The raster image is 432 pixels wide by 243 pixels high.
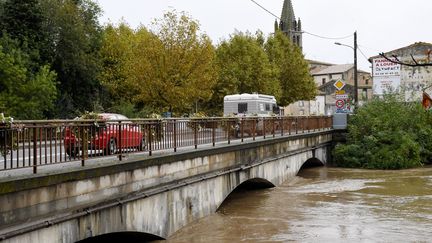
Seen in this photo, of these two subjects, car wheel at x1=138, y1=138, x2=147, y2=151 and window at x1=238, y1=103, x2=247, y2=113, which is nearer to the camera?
car wheel at x1=138, y1=138, x2=147, y2=151

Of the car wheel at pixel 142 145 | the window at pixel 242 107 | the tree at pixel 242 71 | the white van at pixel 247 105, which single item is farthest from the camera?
the tree at pixel 242 71

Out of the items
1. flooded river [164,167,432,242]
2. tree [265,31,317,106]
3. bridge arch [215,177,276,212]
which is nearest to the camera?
flooded river [164,167,432,242]

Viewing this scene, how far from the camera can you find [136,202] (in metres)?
10.4

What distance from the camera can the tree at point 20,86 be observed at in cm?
3012

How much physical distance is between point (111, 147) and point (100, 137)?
506 millimetres

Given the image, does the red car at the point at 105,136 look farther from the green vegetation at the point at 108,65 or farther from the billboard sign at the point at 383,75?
the billboard sign at the point at 383,75

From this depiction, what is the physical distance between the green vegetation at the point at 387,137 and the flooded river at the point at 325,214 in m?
5.20

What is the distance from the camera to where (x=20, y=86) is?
102 feet

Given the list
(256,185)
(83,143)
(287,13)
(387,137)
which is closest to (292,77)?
(387,137)

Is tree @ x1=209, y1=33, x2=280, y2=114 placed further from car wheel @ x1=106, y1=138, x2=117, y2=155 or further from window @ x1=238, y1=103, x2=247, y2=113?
car wheel @ x1=106, y1=138, x2=117, y2=155

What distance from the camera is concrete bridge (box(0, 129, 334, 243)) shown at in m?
7.54

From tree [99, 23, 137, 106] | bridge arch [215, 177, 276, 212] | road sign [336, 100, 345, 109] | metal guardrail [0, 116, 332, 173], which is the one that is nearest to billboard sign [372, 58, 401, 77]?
road sign [336, 100, 345, 109]

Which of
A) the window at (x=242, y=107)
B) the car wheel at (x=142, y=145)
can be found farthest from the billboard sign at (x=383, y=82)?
the car wheel at (x=142, y=145)

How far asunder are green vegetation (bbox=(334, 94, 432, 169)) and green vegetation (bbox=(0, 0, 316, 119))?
424 inches
